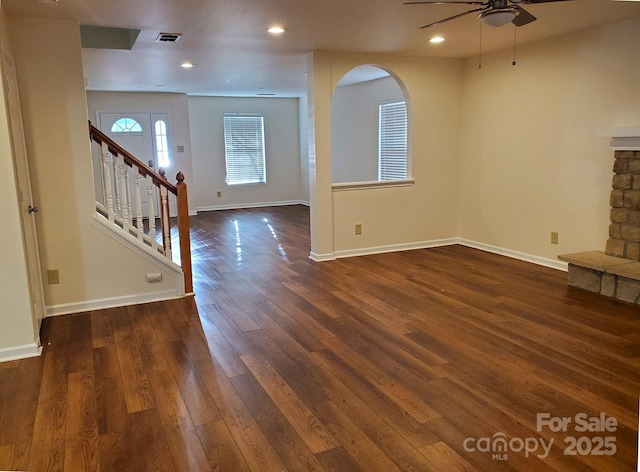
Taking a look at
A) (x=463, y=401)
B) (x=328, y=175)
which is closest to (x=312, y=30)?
(x=328, y=175)

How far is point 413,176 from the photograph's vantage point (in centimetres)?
612

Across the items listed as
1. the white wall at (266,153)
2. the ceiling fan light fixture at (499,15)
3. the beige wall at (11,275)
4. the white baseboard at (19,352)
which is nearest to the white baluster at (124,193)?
the beige wall at (11,275)

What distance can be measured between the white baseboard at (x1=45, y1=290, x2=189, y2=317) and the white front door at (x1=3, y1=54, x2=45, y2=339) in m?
0.18

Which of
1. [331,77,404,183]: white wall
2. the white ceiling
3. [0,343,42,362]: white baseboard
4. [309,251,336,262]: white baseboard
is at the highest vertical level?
the white ceiling

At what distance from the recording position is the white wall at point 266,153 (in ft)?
32.8

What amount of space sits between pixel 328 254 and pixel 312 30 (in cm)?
250

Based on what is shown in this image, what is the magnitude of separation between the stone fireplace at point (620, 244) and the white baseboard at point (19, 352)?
4.35 m

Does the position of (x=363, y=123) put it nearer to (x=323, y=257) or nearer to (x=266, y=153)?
(x=266, y=153)

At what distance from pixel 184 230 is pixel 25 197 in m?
1.27

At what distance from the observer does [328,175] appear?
18.4ft

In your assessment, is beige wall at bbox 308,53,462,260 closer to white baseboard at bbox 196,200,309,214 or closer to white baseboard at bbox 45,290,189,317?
white baseboard at bbox 45,290,189,317

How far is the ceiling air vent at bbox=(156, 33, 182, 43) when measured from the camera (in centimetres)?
443

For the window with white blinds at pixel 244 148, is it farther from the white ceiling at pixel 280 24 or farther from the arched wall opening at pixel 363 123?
the white ceiling at pixel 280 24

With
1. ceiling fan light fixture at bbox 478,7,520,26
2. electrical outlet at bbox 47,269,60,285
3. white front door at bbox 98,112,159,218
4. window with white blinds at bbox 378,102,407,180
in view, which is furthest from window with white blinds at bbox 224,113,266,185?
ceiling fan light fixture at bbox 478,7,520,26
